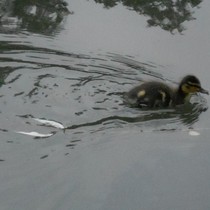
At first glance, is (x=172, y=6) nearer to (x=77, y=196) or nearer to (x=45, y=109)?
(x=45, y=109)

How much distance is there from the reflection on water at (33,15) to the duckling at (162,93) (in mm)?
785

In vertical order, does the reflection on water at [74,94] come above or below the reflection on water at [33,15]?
below

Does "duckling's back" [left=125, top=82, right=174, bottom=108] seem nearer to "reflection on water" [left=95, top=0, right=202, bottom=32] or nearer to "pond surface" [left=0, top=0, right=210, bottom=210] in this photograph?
"pond surface" [left=0, top=0, right=210, bottom=210]

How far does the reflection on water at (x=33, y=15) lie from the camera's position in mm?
3117

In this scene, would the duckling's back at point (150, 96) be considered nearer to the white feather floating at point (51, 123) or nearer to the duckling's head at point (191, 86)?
the duckling's head at point (191, 86)

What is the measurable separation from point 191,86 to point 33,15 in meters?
1.07

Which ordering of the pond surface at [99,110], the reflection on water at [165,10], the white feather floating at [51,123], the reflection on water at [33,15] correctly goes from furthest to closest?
the reflection on water at [165,10] < the reflection on water at [33,15] < the white feather floating at [51,123] < the pond surface at [99,110]

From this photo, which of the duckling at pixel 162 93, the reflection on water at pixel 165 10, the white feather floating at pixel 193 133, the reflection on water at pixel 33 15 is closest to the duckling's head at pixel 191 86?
the duckling at pixel 162 93

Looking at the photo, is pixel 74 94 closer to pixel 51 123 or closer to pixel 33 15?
pixel 51 123

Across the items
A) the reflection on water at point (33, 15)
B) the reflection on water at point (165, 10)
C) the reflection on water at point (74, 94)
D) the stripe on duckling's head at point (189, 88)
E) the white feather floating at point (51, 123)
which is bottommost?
the white feather floating at point (51, 123)

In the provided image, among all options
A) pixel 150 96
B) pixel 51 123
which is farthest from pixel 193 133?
pixel 51 123

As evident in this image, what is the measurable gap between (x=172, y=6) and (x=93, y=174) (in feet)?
5.83

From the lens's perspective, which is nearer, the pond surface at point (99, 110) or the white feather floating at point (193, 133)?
the pond surface at point (99, 110)

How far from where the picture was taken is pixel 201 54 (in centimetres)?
297
